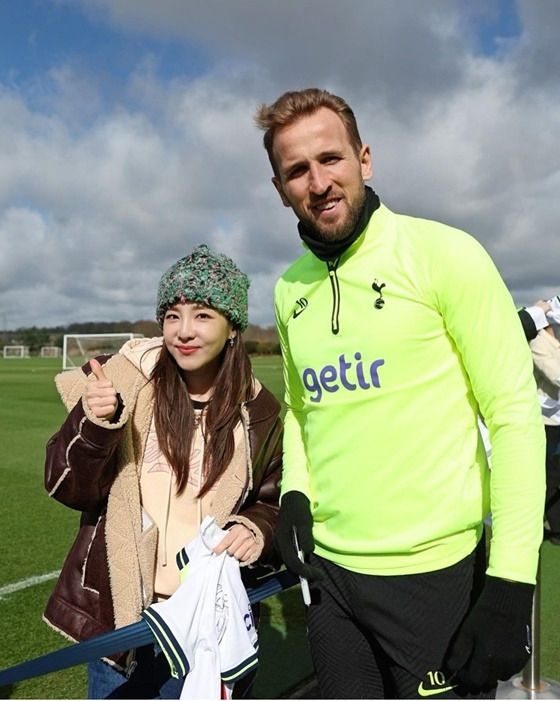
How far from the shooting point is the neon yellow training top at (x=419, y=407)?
63.9 inches

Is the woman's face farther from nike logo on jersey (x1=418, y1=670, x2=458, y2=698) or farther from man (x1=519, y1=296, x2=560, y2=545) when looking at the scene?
man (x1=519, y1=296, x2=560, y2=545)

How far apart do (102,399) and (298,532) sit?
2.44 feet

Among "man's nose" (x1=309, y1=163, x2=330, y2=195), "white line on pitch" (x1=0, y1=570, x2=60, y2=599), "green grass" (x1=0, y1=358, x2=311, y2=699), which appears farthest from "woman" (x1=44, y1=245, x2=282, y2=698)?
"white line on pitch" (x1=0, y1=570, x2=60, y2=599)

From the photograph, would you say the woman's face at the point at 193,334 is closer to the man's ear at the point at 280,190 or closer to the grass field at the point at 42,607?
the man's ear at the point at 280,190

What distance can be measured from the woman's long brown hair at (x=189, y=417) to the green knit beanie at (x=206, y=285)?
193mm

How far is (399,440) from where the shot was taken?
176 centimetres

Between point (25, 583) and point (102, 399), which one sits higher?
point (102, 399)

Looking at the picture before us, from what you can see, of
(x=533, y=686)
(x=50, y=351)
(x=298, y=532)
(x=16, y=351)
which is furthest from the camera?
(x=16, y=351)

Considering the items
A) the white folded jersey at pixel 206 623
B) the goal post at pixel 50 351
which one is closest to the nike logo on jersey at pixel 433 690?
the white folded jersey at pixel 206 623

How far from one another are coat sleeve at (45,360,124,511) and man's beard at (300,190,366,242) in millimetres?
869

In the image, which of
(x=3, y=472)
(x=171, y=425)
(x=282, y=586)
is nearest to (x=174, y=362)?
(x=171, y=425)

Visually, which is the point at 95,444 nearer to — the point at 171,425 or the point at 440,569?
the point at 171,425

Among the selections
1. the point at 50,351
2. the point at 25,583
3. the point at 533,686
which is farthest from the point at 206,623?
the point at 50,351

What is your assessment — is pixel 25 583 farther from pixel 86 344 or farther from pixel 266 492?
pixel 86 344
